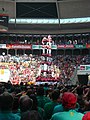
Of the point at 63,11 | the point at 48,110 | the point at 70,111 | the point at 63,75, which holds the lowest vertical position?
the point at 63,75

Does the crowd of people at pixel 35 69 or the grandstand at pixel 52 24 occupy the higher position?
the grandstand at pixel 52 24

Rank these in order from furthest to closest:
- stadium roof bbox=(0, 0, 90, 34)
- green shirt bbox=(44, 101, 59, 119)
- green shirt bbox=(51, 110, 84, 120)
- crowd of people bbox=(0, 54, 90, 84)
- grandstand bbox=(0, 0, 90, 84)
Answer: stadium roof bbox=(0, 0, 90, 34) < grandstand bbox=(0, 0, 90, 84) < crowd of people bbox=(0, 54, 90, 84) < green shirt bbox=(44, 101, 59, 119) < green shirt bbox=(51, 110, 84, 120)

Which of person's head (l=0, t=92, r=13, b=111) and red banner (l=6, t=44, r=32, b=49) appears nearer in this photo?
person's head (l=0, t=92, r=13, b=111)

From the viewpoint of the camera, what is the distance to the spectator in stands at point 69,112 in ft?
15.1

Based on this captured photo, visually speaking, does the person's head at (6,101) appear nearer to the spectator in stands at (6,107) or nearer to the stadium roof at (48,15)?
the spectator in stands at (6,107)

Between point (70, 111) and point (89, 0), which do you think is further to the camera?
point (89, 0)

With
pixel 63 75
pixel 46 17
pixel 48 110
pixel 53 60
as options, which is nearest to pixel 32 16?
pixel 46 17

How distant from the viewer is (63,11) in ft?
152

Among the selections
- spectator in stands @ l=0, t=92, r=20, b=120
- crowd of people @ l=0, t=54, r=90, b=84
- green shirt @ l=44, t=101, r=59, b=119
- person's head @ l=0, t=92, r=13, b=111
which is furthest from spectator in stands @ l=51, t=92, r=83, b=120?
crowd of people @ l=0, t=54, r=90, b=84

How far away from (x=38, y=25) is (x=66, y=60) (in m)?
7.89

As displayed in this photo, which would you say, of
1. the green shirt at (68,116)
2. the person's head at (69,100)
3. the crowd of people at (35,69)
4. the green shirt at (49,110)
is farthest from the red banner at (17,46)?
the green shirt at (68,116)

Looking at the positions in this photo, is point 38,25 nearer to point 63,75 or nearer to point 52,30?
point 52,30

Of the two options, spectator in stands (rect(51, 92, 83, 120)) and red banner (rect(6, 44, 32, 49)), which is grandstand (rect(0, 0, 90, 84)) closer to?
red banner (rect(6, 44, 32, 49))

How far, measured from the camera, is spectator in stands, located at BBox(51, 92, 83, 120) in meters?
4.62
